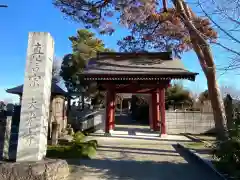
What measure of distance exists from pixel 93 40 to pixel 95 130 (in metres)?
16.3

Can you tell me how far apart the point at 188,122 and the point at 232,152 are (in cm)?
1076

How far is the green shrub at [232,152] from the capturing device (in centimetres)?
530

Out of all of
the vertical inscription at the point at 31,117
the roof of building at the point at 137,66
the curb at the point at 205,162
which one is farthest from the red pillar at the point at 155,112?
the vertical inscription at the point at 31,117

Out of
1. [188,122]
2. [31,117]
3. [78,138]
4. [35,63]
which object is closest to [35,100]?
[31,117]

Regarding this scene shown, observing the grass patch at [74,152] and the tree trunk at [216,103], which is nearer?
the tree trunk at [216,103]

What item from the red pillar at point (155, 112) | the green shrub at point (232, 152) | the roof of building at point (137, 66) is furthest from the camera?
the red pillar at point (155, 112)

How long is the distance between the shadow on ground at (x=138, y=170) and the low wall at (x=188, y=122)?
808cm

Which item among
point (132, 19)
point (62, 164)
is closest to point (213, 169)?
point (62, 164)

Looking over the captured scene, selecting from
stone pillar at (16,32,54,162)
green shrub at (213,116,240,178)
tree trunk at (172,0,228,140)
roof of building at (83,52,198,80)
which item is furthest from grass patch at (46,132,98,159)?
roof of building at (83,52,198,80)

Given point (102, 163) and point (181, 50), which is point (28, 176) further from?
point (181, 50)

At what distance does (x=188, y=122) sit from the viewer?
1594 cm

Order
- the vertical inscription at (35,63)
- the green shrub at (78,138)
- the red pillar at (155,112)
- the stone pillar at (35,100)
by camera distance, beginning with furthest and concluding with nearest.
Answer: the red pillar at (155,112)
the green shrub at (78,138)
the vertical inscription at (35,63)
the stone pillar at (35,100)

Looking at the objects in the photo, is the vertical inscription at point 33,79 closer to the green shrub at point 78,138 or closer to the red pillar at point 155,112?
the green shrub at point 78,138

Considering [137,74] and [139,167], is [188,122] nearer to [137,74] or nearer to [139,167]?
[137,74]
